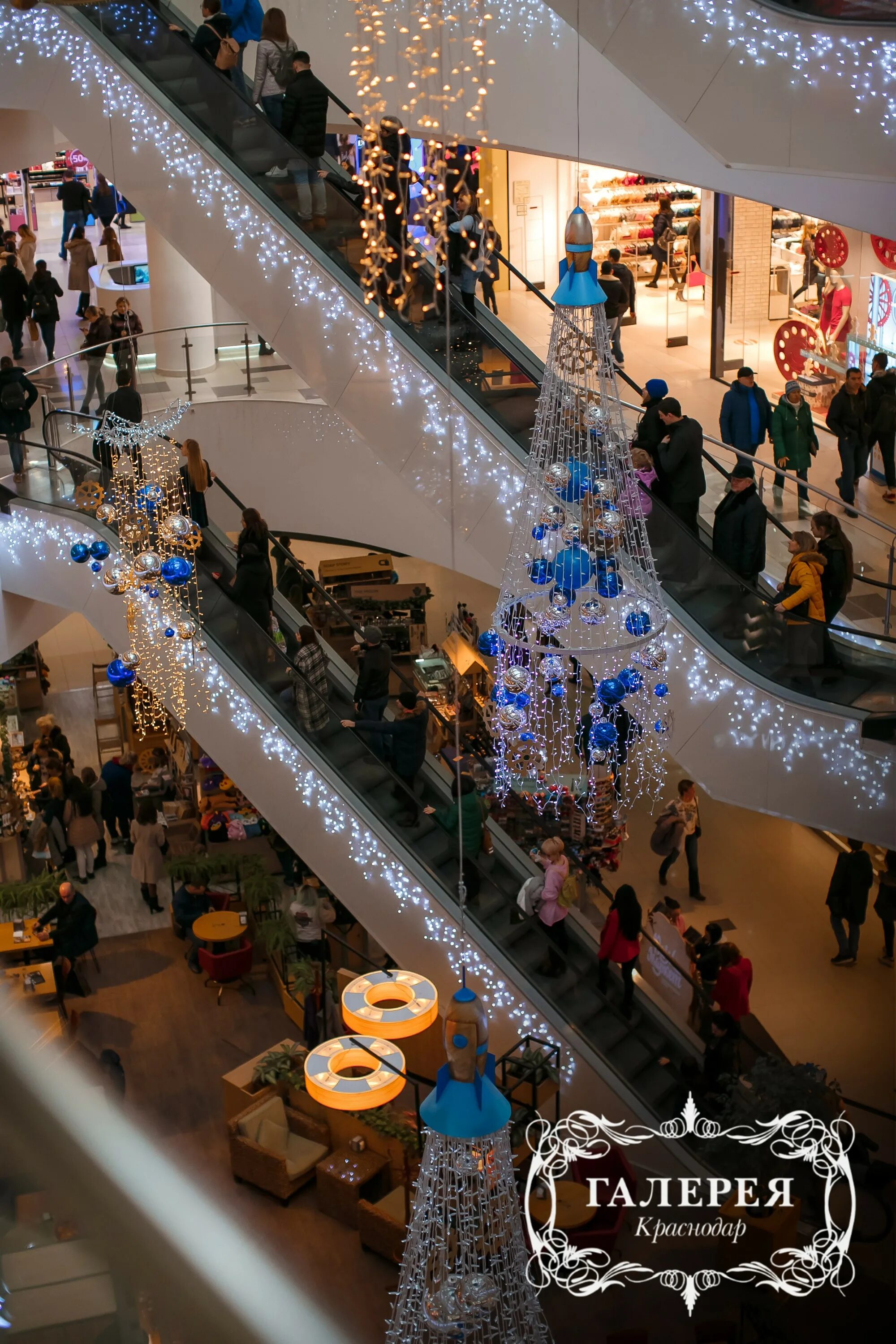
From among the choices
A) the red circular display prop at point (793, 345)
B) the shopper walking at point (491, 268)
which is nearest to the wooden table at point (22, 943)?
the shopper walking at point (491, 268)

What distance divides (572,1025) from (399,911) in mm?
1434

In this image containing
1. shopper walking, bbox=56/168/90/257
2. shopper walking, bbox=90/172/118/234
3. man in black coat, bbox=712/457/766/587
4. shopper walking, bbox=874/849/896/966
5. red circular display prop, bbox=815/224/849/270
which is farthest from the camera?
shopper walking, bbox=56/168/90/257

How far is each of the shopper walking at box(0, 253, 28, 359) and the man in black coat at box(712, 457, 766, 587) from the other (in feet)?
26.8

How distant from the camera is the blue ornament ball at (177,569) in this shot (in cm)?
954

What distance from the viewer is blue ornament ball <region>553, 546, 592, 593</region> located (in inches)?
291

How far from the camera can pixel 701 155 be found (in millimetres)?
9977

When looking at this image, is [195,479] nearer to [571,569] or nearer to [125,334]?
[125,334]

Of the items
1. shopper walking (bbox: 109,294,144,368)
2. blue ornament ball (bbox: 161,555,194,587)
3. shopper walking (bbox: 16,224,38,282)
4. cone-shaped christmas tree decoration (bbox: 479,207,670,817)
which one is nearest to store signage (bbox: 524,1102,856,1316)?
cone-shaped christmas tree decoration (bbox: 479,207,670,817)

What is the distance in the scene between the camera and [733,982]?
966cm

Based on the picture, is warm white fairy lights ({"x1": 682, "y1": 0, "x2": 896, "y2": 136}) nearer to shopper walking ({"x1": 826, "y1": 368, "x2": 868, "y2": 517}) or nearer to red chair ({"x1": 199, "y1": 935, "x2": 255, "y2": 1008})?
shopper walking ({"x1": 826, "y1": 368, "x2": 868, "y2": 517})

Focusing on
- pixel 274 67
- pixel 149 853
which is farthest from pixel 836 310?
pixel 149 853

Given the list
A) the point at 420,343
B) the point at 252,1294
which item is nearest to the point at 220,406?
the point at 420,343

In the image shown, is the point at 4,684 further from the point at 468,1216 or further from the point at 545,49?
the point at 468,1216

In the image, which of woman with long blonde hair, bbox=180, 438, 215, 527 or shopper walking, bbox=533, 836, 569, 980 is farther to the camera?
woman with long blonde hair, bbox=180, 438, 215, 527
